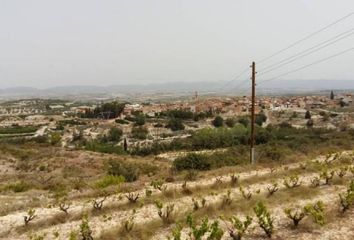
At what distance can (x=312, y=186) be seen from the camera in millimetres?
13641

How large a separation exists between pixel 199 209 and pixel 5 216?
6.13 metres

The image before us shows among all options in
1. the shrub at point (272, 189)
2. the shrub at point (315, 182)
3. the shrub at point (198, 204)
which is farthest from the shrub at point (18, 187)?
the shrub at point (315, 182)

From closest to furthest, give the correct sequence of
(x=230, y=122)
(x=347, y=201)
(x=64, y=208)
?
(x=347, y=201), (x=64, y=208), (x=230, y=122)

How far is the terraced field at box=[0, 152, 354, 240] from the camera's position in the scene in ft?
31.4

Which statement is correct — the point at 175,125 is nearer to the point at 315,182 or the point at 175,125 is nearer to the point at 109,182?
the point at 109,182

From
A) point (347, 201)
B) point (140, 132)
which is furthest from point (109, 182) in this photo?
point (140, 132)

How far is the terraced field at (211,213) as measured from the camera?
9562mm

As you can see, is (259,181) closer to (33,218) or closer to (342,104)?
(33,218)

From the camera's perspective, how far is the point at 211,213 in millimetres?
11531

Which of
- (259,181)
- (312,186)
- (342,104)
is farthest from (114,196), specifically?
(342,104)

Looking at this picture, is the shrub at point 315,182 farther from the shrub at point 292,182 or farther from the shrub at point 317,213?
the shrub at point 317,213

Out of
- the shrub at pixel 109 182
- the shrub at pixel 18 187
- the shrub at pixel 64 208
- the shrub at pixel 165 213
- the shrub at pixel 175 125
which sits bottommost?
the shrub at pixel 175 125

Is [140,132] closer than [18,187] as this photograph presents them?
No

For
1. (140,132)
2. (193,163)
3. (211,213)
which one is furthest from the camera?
(140,132)
